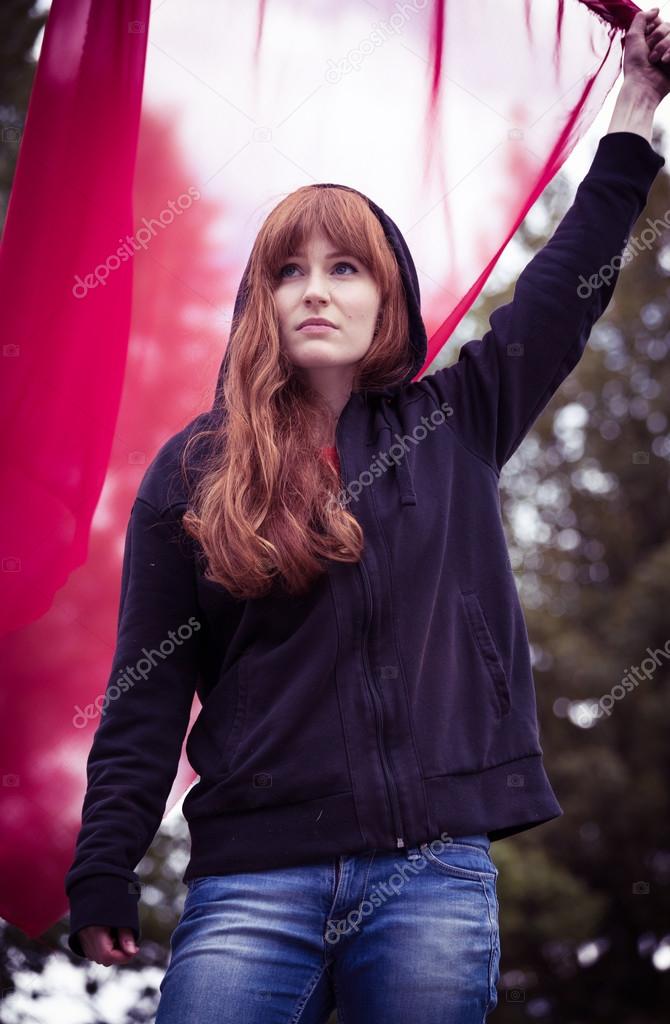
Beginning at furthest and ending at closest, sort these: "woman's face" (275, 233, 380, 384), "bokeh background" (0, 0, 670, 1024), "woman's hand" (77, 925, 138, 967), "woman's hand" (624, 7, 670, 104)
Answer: "bokeh background" (0, 0, 670, 1024) < "woman's hand" (624, 7, 670, 104) < "woman's face" (275, 233, 380, 384) < "woman's hand" (77, 925, 138, 967)

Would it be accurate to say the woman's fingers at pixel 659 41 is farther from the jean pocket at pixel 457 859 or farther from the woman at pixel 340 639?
the jean pocket at pixel 457 859

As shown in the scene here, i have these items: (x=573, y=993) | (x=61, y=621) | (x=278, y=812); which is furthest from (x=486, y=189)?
(x=573, y=993)

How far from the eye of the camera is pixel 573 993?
28.3ft

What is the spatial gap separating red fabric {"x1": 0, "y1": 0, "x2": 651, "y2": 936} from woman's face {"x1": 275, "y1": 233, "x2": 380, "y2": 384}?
20.5 inches

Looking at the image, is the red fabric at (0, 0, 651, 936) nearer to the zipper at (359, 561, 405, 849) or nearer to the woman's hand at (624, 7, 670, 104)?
the woman's hand at (624, 7, 670, 104)

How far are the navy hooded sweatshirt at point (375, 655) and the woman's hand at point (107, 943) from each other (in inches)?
0.8

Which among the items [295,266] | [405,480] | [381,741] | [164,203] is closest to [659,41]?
[295,266]

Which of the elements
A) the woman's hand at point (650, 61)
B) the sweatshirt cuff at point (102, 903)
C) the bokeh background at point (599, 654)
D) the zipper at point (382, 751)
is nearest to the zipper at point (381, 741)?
the zipper at point (382, 751)

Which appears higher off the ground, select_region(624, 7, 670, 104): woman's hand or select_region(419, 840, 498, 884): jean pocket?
select_region(624, 7, 670, 104): woman's hand

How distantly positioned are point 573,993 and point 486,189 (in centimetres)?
735

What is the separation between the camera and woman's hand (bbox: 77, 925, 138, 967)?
6.01 feet

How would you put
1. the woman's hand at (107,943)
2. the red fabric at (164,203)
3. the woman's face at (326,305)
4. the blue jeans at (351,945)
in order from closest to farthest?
1. the blue jeans at (351,945)
2. the woman's hand at (107,943)
3. the woman's face at (326,305)
4. the red fabric at (164,203)

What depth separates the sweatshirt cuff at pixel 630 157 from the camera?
220 centimetres

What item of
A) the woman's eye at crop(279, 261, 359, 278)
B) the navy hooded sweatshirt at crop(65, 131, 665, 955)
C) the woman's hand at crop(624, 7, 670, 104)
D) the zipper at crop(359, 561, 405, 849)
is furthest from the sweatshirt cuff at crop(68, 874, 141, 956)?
the woman's hand at crop(624, 7, 670, 104)
